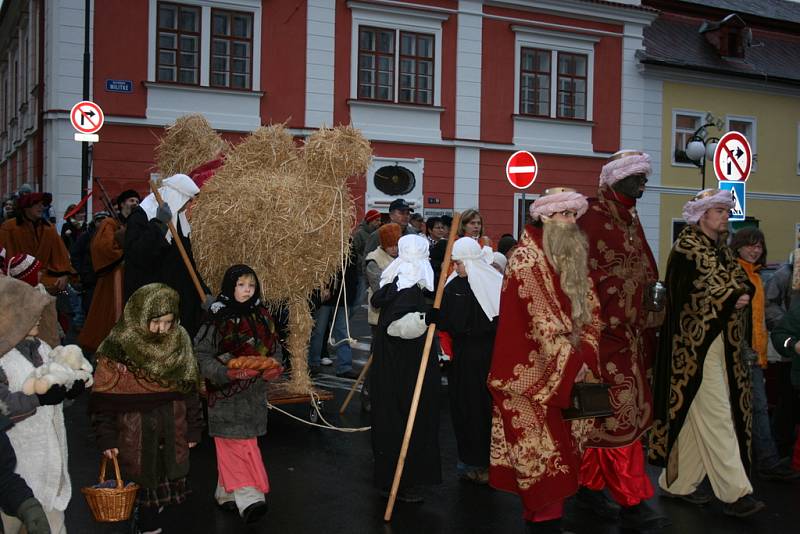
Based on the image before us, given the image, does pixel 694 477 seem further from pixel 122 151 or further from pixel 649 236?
pixel 649 236

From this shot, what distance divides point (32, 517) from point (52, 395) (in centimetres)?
52

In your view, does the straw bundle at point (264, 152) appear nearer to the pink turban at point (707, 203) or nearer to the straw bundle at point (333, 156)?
the straw bundle at point (333, 156)

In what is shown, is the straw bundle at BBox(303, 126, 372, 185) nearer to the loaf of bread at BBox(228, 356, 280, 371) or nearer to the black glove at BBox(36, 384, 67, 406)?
the loaf of bread at BBox(228, 356, 280, 371)

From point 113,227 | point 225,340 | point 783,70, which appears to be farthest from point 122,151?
point 783,70

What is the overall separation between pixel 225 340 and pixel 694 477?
3.08m

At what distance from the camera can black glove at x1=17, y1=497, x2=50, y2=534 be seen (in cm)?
370

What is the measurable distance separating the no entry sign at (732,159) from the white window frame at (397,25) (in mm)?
11959

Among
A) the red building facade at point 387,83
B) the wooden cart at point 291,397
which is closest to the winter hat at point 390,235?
the wooden cart at point 291,397

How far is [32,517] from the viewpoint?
371 centimetres

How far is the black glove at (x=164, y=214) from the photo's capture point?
6.92 metres

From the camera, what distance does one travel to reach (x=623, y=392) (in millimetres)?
5398

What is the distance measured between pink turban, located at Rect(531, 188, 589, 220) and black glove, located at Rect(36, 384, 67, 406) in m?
2.57

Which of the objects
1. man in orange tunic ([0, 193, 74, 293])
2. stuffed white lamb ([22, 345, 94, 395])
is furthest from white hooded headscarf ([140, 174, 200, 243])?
stuffed white lamb ([22, 345, 94, 395])

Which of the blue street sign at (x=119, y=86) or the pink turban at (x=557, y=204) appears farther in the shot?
the blue street sign at (x=119, y=86)
